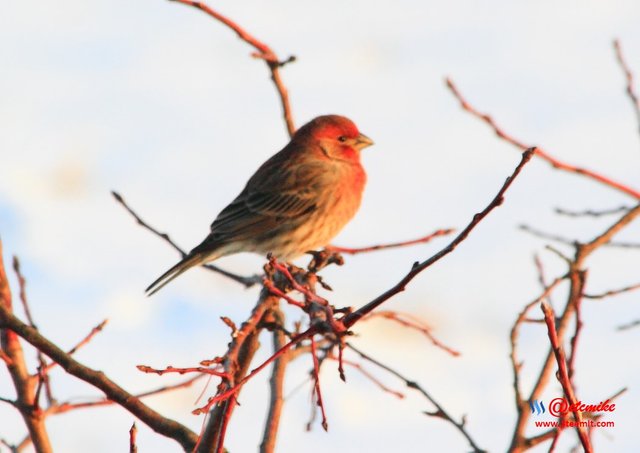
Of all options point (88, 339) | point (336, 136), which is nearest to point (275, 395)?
point (88, 339)

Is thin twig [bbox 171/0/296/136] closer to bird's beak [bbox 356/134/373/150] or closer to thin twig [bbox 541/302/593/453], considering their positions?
bird's beak [bbox 356/134/373/150]

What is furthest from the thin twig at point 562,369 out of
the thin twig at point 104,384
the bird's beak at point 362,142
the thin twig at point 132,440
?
the bird's beak at point 362,142

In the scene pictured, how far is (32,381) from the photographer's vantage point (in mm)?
5152

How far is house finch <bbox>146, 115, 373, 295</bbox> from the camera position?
8.73m

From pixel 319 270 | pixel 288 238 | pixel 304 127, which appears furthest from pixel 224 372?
pixel 304 127

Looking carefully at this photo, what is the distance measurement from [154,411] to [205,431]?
0.35 m

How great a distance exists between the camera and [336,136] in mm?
9195

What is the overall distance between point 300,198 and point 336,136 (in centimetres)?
72

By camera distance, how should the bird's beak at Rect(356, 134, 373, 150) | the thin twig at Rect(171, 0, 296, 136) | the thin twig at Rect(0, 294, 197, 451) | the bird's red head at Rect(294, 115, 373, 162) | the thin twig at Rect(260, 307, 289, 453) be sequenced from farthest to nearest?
the bird's beak at Rect(356, 134, 373, 150) → the bird's red head at Rect(294, 115, 373, 162) → the thin twig at Rect(171, 0, 296, 136) → the thin twig at Rect(260, 307, 289, 453) → the thin twig at Rect(0, 294, 197, 451)

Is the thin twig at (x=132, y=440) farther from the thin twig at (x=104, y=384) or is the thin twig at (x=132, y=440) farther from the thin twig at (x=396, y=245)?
the thin twig at (x=396, y=245)

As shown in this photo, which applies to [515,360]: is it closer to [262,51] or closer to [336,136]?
[262,51]

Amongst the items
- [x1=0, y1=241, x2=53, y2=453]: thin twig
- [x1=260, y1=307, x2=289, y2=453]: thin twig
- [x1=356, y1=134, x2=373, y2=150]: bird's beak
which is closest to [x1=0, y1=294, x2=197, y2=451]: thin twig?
[x1=0, y1=241, x2=53, y2=453]: thin twig

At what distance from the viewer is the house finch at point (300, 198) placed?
873 centimetres

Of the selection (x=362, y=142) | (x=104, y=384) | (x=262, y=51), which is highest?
(x=362, y=142)
